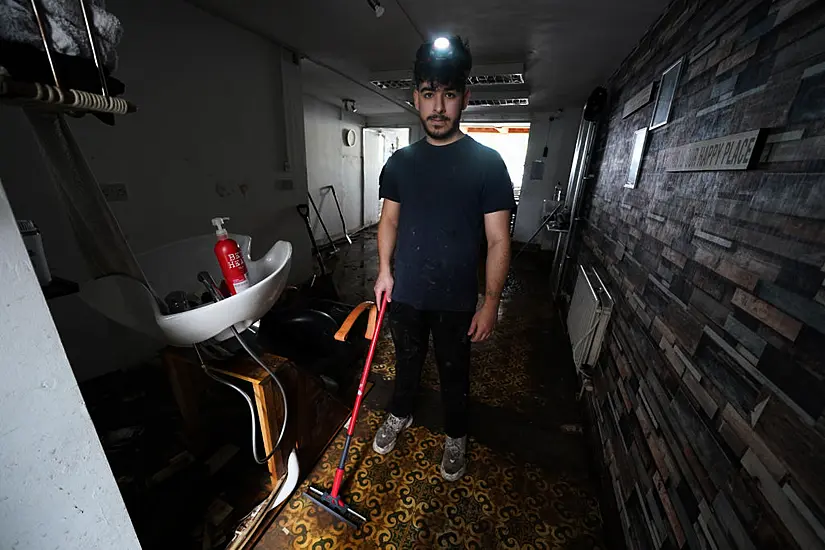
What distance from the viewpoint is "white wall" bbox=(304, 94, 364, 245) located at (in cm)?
436

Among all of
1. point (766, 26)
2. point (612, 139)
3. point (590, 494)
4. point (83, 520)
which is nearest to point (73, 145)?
point (83, 520)

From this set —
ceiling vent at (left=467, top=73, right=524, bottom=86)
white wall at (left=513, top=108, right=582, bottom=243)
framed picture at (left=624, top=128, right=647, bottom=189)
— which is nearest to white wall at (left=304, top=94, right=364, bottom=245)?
ceiling vent at (left=467, top=73, right=524, bottom=86)

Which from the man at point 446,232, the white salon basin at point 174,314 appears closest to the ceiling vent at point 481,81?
the man at point 446,232

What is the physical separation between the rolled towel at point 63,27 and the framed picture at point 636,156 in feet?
6.34

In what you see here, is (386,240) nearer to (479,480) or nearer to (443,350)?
(443,350)

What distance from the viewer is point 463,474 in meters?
1.32

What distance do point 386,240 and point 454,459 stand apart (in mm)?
1044

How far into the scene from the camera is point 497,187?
3.48 feet

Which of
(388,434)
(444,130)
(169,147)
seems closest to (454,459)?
(388,434)

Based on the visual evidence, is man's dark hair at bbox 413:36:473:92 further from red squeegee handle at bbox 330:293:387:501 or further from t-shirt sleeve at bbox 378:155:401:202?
red squeegee handle at bbox 330:293:387:501

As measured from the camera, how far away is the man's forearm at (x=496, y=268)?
1.10 meters

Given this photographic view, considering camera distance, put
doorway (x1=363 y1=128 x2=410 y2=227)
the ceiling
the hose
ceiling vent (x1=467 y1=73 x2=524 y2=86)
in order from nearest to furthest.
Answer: the hose < the ceiling < ceiling vent (x1=467 y1=73 x2=524 y2=86) < doorway (x1=363 y1=128 x2=410 y2=227)

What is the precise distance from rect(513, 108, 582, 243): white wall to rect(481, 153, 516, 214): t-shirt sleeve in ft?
14.7

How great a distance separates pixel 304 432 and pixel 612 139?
271 centimetres
